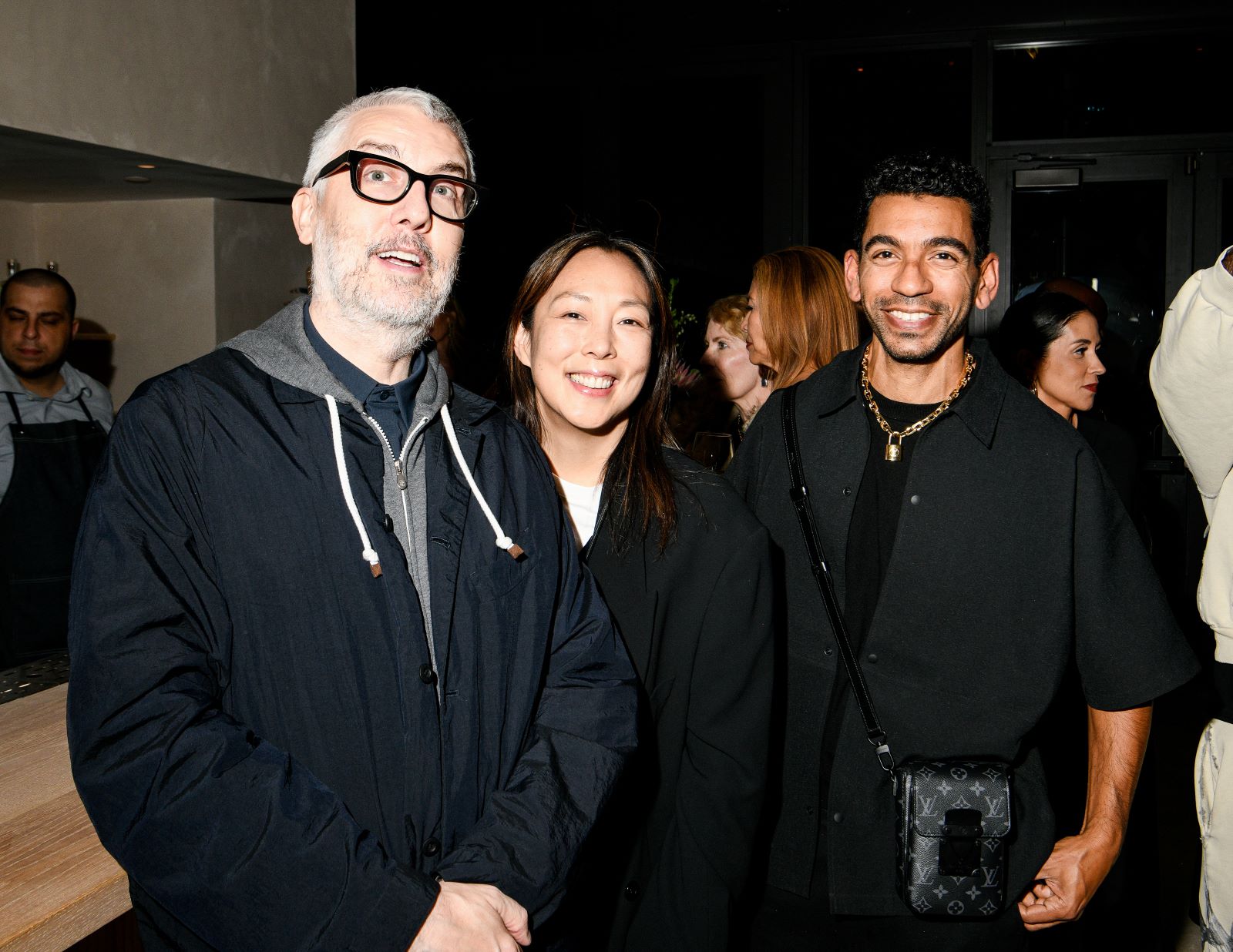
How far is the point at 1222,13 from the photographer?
5.43 metres

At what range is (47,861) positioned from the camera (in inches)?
57.5

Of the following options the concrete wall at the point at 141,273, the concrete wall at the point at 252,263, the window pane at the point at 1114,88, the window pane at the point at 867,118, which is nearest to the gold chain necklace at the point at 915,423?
the concrete wall at the point at 252,263

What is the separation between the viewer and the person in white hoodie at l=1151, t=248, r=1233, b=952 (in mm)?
1683

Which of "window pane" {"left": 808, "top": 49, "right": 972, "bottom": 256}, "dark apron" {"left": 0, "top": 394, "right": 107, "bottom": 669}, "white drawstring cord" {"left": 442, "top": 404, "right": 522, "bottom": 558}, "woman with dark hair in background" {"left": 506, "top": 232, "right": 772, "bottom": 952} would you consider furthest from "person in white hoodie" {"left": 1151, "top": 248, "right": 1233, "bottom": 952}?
"window pane" {"left": 808, "top": 49, "right": 972, "bottom": 256}

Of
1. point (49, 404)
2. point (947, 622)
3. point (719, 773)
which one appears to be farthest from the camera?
point (49, 404)

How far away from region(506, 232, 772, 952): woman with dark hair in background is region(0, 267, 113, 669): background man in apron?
2.75 meters

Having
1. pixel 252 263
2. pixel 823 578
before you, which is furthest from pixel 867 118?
pixel 823 578

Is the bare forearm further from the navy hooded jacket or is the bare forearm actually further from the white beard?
the white beard

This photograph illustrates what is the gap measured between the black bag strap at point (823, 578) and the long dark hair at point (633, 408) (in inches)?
10.3

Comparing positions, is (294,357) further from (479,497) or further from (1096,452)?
(1096,452)

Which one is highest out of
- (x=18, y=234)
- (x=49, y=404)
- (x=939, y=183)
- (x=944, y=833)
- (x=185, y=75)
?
(x=185, y=75)

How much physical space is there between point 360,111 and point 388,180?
12cm

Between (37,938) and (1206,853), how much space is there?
191 cm

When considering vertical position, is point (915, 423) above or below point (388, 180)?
below
